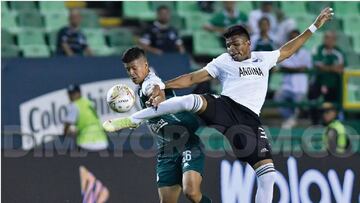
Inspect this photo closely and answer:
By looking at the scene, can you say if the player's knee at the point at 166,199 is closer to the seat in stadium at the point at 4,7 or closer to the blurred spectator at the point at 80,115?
the blurred spectator at the point at 80,115

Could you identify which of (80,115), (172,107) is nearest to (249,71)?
(172,107)

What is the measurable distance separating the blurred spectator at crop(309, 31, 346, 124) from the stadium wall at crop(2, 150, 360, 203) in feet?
12.8

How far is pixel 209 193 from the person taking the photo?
1152 cm

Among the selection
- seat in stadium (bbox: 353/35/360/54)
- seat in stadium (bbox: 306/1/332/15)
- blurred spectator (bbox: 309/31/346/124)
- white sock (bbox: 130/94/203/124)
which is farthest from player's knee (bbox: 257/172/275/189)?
seat in stadium (bbox: 306/1/332/15)

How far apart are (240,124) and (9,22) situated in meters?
7.34

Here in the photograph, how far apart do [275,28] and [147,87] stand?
7603mm

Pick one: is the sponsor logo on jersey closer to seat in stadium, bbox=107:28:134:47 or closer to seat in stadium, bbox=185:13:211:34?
seat in stadium, bbox=107:28:134:47

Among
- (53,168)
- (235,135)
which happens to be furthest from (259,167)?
(53,168)

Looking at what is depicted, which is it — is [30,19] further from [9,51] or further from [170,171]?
[170,171]

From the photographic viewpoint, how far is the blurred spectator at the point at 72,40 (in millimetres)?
16000

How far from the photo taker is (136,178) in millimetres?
11578

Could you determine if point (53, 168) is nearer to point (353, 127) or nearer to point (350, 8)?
point (353, 127)

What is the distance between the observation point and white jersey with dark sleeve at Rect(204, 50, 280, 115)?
10.1 metres

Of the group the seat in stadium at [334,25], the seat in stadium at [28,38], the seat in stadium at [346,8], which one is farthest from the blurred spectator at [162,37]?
the seat in stadium at [346,8]
